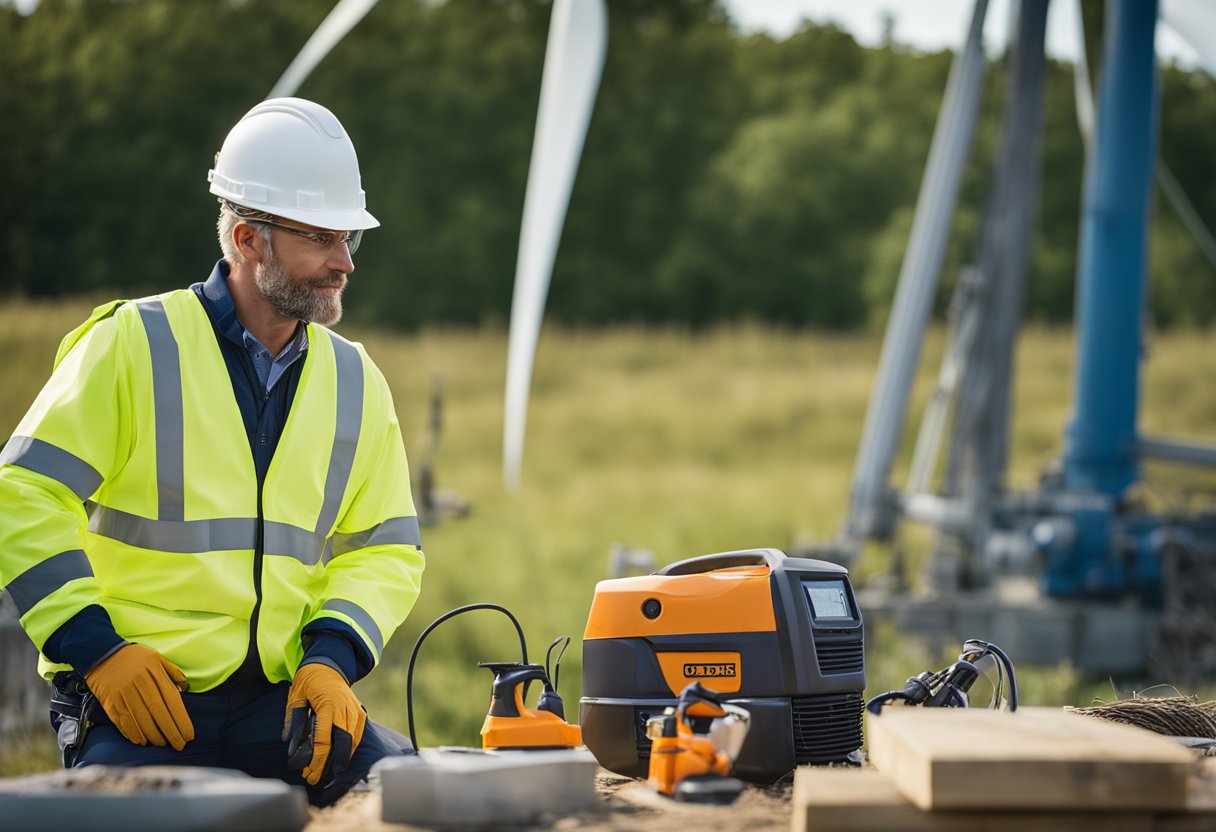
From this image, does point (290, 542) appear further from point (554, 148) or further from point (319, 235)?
point (554, 148)

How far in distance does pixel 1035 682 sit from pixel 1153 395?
54.8 feet

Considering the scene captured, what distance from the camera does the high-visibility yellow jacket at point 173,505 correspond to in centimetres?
269

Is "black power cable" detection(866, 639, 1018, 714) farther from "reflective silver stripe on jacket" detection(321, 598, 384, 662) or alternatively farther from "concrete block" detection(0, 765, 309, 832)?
"concrete block" detection(0, 765, 309, 832)

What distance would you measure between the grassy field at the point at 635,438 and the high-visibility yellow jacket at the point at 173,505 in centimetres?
637

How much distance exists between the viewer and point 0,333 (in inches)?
845

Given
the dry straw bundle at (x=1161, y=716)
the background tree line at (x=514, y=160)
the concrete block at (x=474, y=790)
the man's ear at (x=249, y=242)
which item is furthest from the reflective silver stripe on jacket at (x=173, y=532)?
the background tree line at (x=514, y=160)

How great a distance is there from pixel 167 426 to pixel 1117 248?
7.22m

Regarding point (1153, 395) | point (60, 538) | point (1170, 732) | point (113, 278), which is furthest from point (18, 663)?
point (113, 278)

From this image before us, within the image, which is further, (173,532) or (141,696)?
(173,532)

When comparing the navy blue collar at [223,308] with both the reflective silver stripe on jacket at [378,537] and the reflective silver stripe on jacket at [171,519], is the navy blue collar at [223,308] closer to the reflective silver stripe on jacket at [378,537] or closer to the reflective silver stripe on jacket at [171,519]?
the reflective silver stripe on jacket at [171,519]

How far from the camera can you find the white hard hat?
9.97ft

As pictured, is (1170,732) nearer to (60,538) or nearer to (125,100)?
(60,538)

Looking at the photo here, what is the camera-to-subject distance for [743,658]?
2914mm

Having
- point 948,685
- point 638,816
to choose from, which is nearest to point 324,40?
point 948,685
